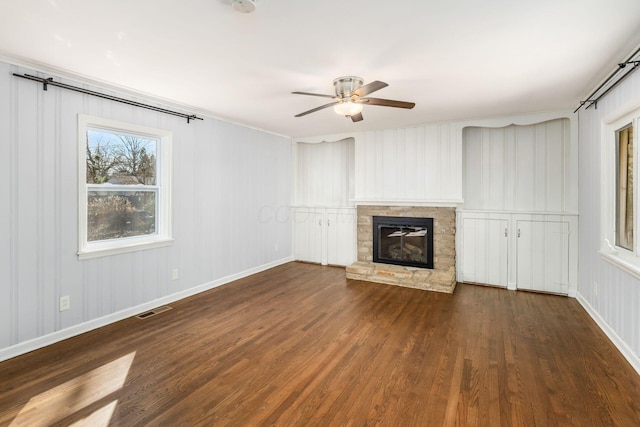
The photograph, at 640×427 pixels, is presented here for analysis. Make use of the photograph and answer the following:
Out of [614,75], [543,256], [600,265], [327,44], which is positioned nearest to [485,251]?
[543,256]

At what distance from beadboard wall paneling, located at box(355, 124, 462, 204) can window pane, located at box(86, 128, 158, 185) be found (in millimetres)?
3321

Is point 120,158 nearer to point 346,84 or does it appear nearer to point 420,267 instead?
point 346,84

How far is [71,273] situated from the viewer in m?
3.04

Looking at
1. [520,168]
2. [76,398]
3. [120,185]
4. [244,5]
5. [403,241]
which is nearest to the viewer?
[244,5]

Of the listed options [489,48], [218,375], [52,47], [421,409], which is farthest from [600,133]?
[52,47]

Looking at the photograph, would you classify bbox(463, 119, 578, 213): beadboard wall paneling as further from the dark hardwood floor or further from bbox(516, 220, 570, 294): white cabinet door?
the dark hardwood floor

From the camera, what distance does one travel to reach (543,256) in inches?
172

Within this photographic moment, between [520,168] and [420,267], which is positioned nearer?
[520,168]

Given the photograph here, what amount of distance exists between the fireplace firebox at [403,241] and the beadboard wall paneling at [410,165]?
37cm

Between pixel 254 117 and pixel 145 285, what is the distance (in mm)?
2700

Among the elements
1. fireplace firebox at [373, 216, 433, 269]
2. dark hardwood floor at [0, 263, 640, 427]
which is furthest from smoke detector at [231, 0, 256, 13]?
fireplace firebox at [373, 216, 433, 269]

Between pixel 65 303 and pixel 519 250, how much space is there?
5.55 metres

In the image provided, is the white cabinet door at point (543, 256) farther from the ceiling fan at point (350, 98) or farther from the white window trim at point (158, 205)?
the white window trim at point (158, 205)

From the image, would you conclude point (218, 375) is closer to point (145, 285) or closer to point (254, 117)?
point (145, 285)
